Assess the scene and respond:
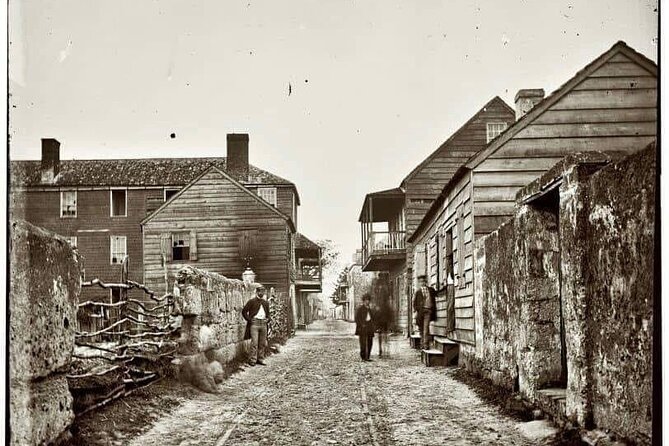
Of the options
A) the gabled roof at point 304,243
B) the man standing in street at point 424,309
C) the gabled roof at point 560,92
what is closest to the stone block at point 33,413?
the gabled roof at point 304,243

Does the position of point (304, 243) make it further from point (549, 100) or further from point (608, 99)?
point (608, 99)

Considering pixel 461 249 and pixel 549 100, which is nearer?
pixel 549 100

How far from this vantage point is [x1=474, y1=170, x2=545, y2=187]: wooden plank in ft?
18.6

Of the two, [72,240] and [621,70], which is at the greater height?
[621,70]

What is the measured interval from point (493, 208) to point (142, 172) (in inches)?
163

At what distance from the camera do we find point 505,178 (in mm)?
6340

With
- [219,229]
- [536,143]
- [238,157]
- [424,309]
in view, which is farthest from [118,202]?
[424,309]

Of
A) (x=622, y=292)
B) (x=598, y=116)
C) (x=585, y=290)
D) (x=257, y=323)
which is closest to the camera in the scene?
(x=622, y=292)

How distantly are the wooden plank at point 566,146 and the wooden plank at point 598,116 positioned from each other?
0.38ft

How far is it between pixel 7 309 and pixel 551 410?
141 inches

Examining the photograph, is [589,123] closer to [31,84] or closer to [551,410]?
[551,410]

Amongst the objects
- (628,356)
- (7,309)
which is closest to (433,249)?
(628,356)

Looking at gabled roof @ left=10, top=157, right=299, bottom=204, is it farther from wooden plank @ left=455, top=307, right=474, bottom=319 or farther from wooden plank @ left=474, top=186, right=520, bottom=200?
wooden plank @ left=455, top=307, right=474, bottom=319

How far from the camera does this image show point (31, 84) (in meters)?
3.91
